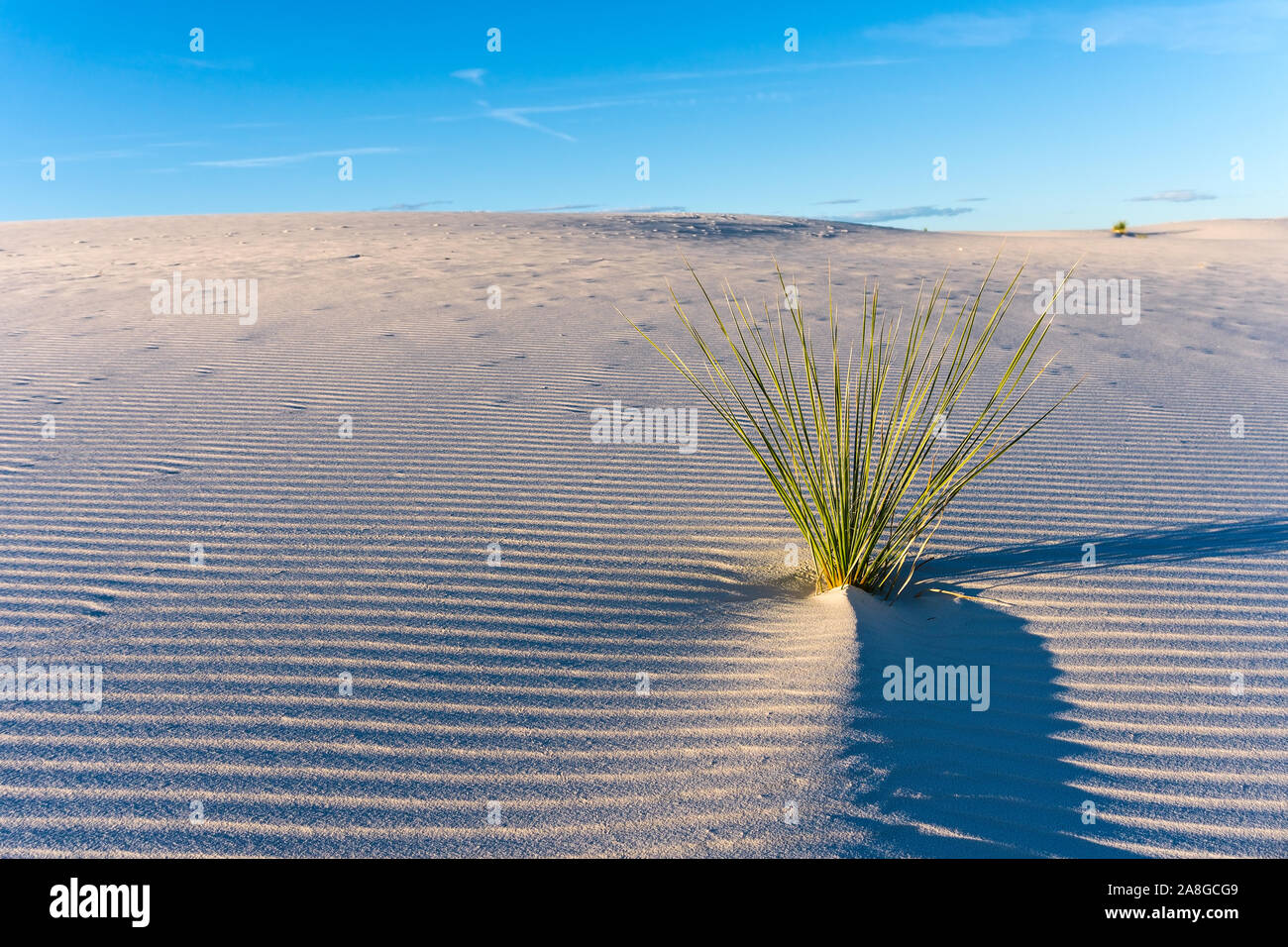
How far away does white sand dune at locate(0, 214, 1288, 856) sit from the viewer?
78.6 inches

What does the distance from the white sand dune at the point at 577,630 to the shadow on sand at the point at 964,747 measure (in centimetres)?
1

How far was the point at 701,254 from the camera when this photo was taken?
499 inches

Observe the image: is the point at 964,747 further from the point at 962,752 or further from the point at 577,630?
the point at 577,630

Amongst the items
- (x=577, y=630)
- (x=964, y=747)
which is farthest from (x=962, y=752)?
(x=577, y=630)

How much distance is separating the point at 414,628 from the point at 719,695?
1.00m

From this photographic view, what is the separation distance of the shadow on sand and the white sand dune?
10 mm

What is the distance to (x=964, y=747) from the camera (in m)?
2.22

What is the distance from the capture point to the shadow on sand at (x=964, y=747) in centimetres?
191

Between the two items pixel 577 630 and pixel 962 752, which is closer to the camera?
pixel 962 752

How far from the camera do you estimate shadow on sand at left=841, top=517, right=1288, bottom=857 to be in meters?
1.91

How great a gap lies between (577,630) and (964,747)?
120cm

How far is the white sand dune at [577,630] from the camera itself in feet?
6.55
